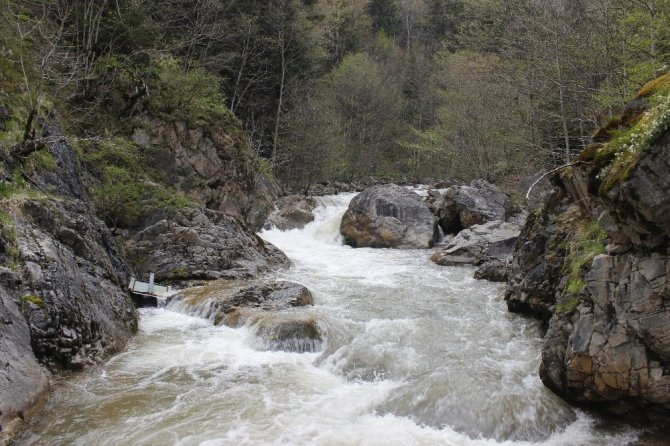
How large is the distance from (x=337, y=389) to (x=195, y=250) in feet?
21.9

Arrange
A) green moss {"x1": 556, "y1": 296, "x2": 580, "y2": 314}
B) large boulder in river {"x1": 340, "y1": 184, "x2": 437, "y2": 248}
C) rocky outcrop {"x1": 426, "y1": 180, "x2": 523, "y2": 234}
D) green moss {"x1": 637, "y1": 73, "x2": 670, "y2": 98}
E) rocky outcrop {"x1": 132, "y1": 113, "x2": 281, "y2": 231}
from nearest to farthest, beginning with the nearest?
green moss {"x1": 637, "y1": 73, "x2": 670, "y2": 98}
green moss {"x1": 556, "y1": 296, "x2": 580, "y2": 314}
rocky outcrop {"x1": 132, "y1": 113, "x2": 281, "y2": 231}
large boulder in river {"x1": 340, "y1": 184, "x2": 437, "y2": 248}
rocky outcrop {"x1": 426, "y1": 180, "x2": 523, "y2": 234}

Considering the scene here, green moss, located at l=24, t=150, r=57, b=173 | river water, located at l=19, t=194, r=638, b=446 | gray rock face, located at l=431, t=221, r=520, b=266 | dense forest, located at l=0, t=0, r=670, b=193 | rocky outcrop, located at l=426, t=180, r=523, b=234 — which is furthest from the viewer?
rocky outcrop, located at l=426, t=180, r=523, b=234

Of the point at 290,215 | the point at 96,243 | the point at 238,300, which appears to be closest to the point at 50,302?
the point at 96,243

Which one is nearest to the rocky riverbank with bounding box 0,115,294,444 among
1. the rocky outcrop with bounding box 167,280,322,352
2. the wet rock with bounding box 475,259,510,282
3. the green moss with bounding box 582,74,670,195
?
the rocky outcrop with bounding box 167,280,322,352

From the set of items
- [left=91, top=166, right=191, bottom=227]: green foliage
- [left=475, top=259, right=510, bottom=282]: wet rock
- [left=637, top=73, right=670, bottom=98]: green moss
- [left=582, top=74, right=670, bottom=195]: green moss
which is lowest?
[left=475, top=259, right=510, bottom=282]: wet rock

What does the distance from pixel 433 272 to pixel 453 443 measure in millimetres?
8999

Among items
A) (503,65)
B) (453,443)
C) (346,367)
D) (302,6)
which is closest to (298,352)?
(346,367)

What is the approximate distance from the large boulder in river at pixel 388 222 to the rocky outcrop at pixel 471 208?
931 mm

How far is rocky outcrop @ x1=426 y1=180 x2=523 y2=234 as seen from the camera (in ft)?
63.6

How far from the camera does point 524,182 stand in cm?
2448

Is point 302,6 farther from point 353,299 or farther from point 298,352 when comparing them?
point 298,352

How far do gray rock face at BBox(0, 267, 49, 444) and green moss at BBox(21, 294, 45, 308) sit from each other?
9 centimetres

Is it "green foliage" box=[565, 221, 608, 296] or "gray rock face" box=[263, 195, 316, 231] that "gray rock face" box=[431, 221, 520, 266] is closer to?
"gray rock face" box=[263, 195, 316, 231]

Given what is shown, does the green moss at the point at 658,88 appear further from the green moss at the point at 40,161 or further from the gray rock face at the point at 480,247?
the green moss at the point at 40,161
